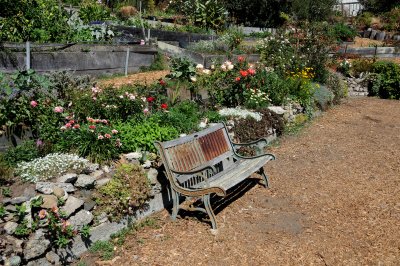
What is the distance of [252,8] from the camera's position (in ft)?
75.4

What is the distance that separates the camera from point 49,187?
4.52 metres

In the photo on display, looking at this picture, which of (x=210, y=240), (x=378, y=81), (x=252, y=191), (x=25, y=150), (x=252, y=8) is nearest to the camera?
(x=210, y=240)

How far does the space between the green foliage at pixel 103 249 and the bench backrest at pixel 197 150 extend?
3.90ft

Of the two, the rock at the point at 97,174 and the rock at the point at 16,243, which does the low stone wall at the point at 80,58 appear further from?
the rock at the point at 16,243

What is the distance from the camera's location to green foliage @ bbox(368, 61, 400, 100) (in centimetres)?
1402

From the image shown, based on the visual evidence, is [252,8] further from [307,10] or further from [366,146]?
[366,146]

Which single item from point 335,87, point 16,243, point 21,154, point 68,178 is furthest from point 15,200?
point 335,87

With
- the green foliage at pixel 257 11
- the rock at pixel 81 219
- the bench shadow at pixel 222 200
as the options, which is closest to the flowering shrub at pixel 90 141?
the rock at pixel 81 219

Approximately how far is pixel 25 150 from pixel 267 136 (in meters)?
4.78

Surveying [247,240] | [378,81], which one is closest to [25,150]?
[247,240]

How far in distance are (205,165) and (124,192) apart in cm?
136

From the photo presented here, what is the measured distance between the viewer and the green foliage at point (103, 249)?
4466 millimetres

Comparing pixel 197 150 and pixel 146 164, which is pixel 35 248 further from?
pixel 197 150

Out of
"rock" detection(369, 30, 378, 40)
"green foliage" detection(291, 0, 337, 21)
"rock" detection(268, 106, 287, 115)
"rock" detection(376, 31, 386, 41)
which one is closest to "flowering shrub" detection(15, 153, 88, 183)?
"rock" detection(268, 106, 287, 115)
